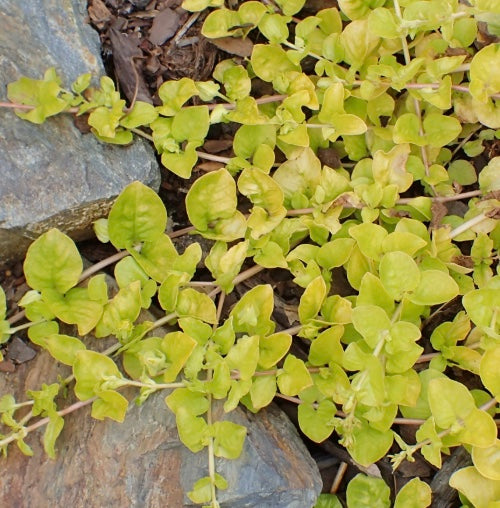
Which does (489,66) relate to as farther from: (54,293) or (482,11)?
(54,293)

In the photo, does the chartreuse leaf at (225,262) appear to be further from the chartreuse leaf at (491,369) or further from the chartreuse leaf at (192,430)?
the chartreuse leaf at (491,369)

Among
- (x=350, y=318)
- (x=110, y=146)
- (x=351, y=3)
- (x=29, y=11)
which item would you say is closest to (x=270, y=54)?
(x=351, y=3)

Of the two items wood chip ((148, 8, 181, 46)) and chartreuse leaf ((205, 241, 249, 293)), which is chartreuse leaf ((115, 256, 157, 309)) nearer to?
chartreuse leaf ((205, 241, 249, 293))

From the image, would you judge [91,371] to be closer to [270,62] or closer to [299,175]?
[299,175]

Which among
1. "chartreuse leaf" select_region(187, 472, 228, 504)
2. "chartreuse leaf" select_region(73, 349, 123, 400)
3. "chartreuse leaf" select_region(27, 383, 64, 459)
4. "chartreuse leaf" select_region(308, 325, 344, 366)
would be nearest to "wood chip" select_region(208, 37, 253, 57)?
"chartreuse leaf" select_region(308, 325, 344, 366)

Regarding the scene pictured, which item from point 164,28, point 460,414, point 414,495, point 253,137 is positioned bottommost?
point 414,495

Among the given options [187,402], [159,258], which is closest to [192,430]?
[187,402]
